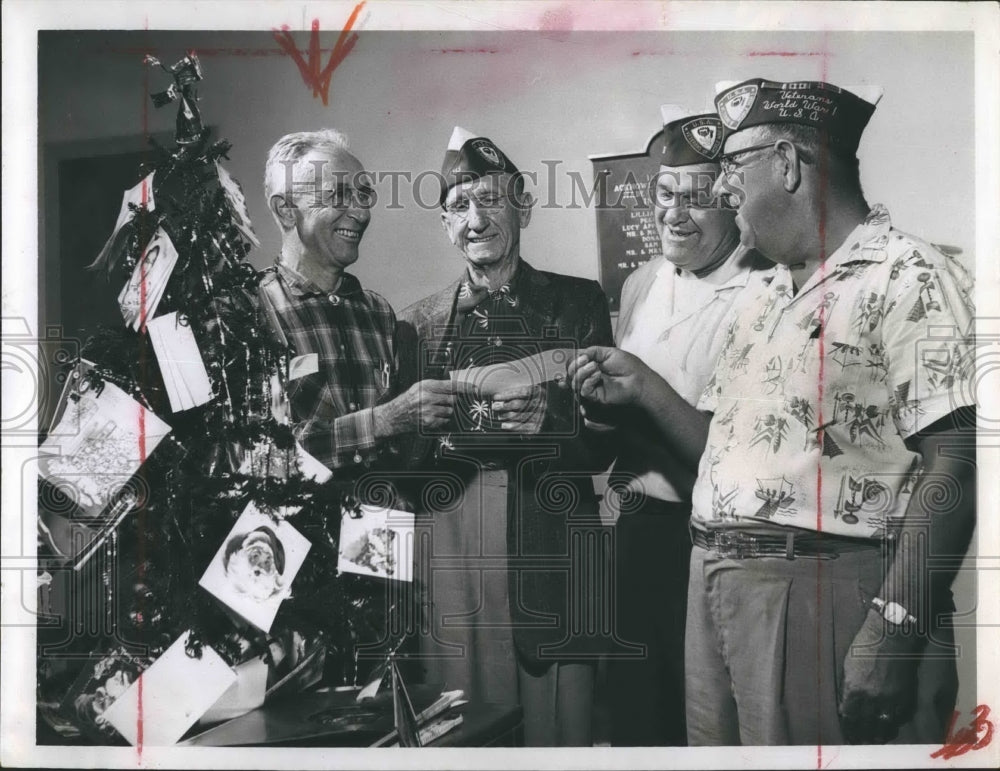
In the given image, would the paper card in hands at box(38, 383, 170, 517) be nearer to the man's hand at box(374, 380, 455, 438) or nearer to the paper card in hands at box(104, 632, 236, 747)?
the paper card in hands at box(104, 632, 236, 747)

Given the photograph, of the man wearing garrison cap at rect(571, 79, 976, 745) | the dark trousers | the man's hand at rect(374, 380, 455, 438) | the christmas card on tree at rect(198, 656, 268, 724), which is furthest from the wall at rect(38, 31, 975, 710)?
the christmas card on tree at rect(198, 656, 268, 724)

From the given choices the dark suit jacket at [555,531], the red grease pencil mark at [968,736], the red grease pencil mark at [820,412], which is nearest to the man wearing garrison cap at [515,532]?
the dark suit jacket at [555,531]

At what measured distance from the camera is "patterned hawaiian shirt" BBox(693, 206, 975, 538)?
8.89ft

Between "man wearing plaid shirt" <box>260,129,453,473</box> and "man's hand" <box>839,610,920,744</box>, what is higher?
"man wearing plaid shirt" <box>260,129,453,473</box>

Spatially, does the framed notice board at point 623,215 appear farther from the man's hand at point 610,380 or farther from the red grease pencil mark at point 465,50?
the red grease pencil mark at point 465,50

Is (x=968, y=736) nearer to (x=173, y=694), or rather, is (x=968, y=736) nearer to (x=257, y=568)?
(x=257, y=568)

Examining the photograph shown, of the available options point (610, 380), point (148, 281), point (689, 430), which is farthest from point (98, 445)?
point (689, 430)

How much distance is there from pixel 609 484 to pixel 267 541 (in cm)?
112

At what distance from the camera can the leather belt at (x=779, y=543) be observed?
8.87 feet

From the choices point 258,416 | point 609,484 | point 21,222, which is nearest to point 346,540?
point 258,416

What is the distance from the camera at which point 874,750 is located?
109 inches

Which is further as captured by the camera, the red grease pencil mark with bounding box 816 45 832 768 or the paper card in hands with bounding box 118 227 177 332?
the paper card in hands with bounding box 118 227 177 332

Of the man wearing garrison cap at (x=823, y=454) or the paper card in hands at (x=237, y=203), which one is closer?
the man wearing garrison cap at (x=823, y=454)

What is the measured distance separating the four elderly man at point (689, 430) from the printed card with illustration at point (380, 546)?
0.05 m
